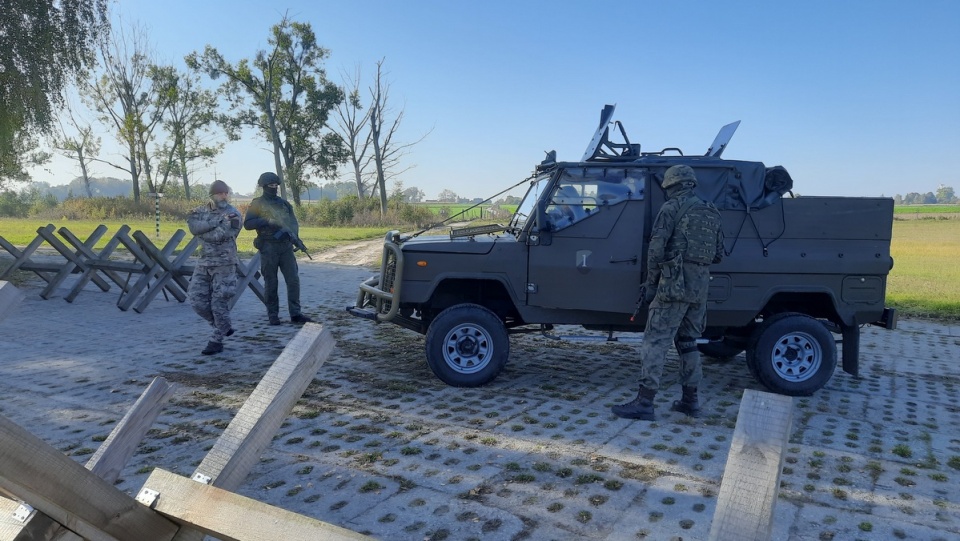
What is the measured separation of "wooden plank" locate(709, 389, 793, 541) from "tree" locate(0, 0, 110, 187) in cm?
1388

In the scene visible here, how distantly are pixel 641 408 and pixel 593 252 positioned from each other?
1.53 m

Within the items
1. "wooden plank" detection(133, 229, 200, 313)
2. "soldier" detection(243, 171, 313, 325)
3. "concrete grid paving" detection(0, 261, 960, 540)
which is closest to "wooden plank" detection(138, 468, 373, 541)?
"concrete grid paving" detection(0, 261, 960, 540)

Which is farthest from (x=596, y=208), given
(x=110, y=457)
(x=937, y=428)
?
(x=110, y=457)

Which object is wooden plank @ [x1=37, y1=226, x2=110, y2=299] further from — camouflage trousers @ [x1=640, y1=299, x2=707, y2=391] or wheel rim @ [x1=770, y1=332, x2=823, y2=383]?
wheel rim @ [x1=770, y1=332, x2=823, y2=383]

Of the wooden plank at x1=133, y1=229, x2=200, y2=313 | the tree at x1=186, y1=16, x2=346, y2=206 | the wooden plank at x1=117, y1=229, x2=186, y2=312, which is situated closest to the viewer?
the wooden plank at x1=133, y1=229, x2=200, y2=313

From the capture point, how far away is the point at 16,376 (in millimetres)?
6137

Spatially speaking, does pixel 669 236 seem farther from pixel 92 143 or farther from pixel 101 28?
pixel 92 143

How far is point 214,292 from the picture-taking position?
292 inches

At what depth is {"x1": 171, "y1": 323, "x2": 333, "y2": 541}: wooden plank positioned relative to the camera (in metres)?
1.78

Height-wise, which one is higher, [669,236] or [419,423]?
[669,236]

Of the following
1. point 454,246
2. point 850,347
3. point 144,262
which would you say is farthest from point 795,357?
point 144,262

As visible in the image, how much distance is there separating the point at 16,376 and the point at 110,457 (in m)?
5.09

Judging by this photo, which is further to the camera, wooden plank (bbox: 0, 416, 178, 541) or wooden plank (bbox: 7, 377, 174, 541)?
wooden plank (bbox: 7, 377, 174, 541)

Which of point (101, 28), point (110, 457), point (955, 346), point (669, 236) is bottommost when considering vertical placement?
point (955, 346)
